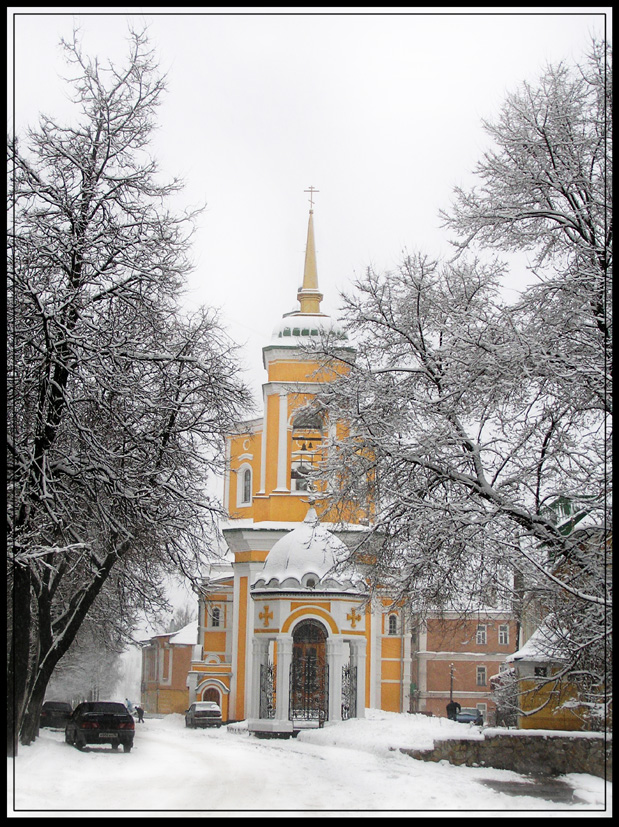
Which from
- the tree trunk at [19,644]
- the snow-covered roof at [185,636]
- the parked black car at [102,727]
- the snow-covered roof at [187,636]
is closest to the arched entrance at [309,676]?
the parked black car at [102,727]

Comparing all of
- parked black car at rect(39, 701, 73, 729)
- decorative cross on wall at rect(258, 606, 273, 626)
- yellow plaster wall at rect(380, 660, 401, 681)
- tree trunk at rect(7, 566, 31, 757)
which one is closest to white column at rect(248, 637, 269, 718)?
decorative cross on wall at rect(258, 606, 273, 626)

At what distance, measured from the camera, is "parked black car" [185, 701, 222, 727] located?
95.4ft

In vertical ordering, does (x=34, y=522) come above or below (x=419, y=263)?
below

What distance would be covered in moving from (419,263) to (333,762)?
6304mm

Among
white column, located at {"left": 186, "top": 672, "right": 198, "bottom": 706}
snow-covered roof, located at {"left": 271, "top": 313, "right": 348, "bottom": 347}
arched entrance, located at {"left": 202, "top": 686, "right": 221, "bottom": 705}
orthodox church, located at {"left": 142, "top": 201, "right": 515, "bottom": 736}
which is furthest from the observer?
white column, located at {"left": 186, "top": 672, "right": 198, "bottom": 706}

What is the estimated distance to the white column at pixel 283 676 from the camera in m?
22.5

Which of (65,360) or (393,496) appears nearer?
(65,360)

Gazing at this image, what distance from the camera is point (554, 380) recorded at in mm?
9336

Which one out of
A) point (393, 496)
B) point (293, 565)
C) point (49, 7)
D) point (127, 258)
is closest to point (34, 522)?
point (127, 258)

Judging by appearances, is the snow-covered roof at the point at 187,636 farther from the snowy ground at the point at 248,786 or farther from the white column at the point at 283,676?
the snowy ground at the point at 248,786

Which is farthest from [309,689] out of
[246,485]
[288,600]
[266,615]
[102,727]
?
[102,727]

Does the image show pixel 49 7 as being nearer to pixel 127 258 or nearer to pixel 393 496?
pixel 127 258

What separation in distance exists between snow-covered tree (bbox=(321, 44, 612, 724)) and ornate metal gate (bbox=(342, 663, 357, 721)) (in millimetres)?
10982

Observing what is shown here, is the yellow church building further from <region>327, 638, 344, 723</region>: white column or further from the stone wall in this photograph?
the stone wall
